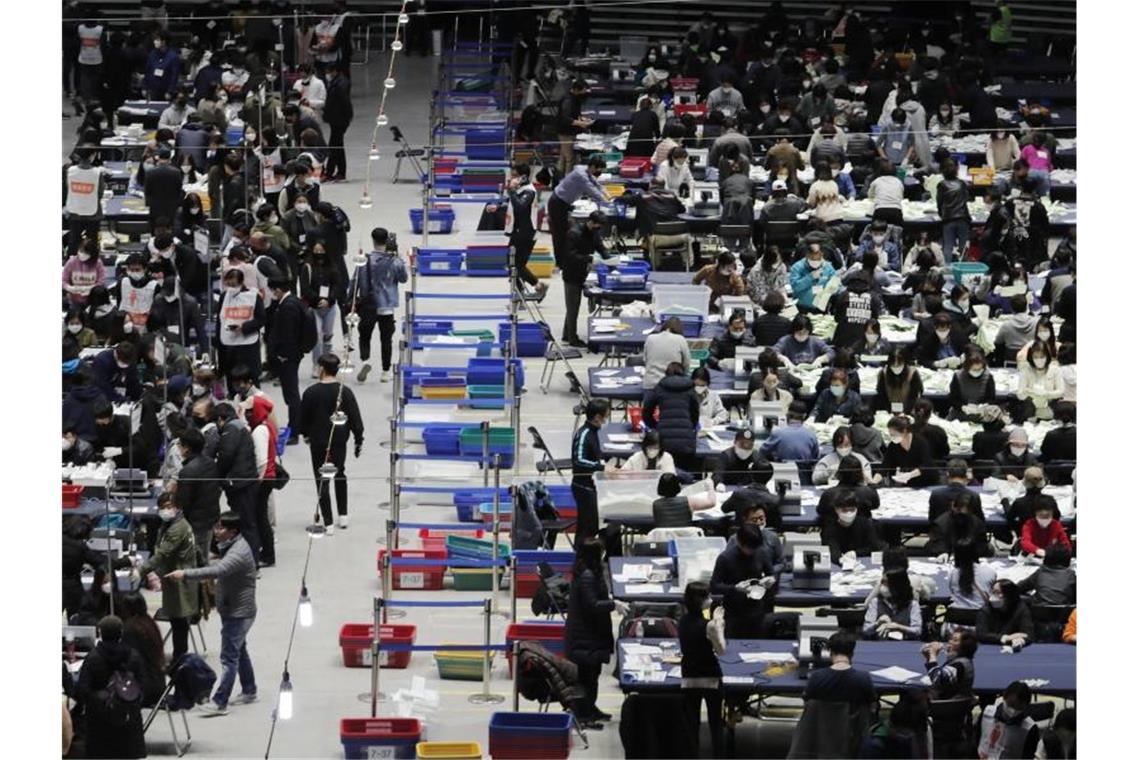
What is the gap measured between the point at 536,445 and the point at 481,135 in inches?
515

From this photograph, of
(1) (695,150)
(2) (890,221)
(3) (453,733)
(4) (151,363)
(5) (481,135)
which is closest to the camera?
(3) (453,733)

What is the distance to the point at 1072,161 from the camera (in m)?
33.5

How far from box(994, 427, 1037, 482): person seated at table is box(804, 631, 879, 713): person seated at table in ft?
16.5

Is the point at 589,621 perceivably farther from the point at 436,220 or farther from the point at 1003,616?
the point at 436,220

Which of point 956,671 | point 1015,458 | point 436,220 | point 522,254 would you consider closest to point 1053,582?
point 956,671

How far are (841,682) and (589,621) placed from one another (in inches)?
82.0

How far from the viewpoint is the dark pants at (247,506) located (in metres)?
21.8

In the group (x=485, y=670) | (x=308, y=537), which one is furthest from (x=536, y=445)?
(x=485, y=670)

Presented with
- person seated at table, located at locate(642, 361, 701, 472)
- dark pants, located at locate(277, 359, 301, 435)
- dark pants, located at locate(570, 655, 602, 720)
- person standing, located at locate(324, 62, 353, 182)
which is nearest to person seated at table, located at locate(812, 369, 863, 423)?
person seated at table, located at locate(642, 361, 701, 472)

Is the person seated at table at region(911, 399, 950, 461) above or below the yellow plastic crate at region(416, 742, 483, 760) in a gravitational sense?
above

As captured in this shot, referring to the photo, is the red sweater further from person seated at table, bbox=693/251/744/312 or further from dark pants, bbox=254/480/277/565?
person seated at table, bbox=693/251/744/312

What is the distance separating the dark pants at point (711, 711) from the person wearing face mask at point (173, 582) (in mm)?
3698

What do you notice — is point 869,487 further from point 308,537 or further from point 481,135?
point 481,135

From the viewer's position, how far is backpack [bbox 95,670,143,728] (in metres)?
18.1
